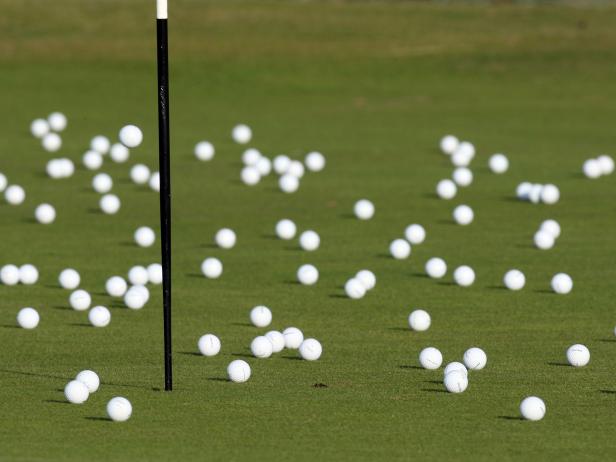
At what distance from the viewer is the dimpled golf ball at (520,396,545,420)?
726cm

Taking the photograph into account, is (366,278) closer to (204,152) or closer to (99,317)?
(99,317)

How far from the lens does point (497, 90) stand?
2555 centimetres

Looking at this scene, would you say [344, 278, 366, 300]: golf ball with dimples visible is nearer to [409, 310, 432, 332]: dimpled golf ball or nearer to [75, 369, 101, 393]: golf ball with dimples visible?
[409, 310, 432, 332]: dimpled golf ball

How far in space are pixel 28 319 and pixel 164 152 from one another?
2567 millimetres

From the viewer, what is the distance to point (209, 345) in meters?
8.90

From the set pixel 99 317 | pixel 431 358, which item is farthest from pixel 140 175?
pixel 431 358

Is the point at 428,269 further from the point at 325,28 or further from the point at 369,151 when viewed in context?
the point at 325,28

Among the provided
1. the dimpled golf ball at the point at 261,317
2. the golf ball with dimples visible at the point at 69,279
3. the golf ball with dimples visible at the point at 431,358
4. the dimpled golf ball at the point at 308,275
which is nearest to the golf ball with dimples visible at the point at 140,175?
the golf ball with dimples visible at the point at 69,279

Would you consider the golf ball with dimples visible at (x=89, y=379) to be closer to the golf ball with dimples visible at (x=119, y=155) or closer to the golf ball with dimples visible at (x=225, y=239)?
the golf ball with dimples visible at (x=225, y=239)

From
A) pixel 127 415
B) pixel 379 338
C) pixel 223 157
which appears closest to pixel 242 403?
pixel 127 415

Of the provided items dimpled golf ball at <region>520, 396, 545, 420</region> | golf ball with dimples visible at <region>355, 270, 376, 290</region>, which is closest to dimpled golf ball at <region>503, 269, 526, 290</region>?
golf ball with dimples visible at <region>355, 270, 376, 290</region>

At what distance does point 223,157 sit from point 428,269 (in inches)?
297

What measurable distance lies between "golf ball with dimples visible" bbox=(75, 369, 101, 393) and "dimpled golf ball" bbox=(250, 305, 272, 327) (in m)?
2.13

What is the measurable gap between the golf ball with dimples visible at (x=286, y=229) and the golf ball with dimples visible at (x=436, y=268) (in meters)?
2.09
